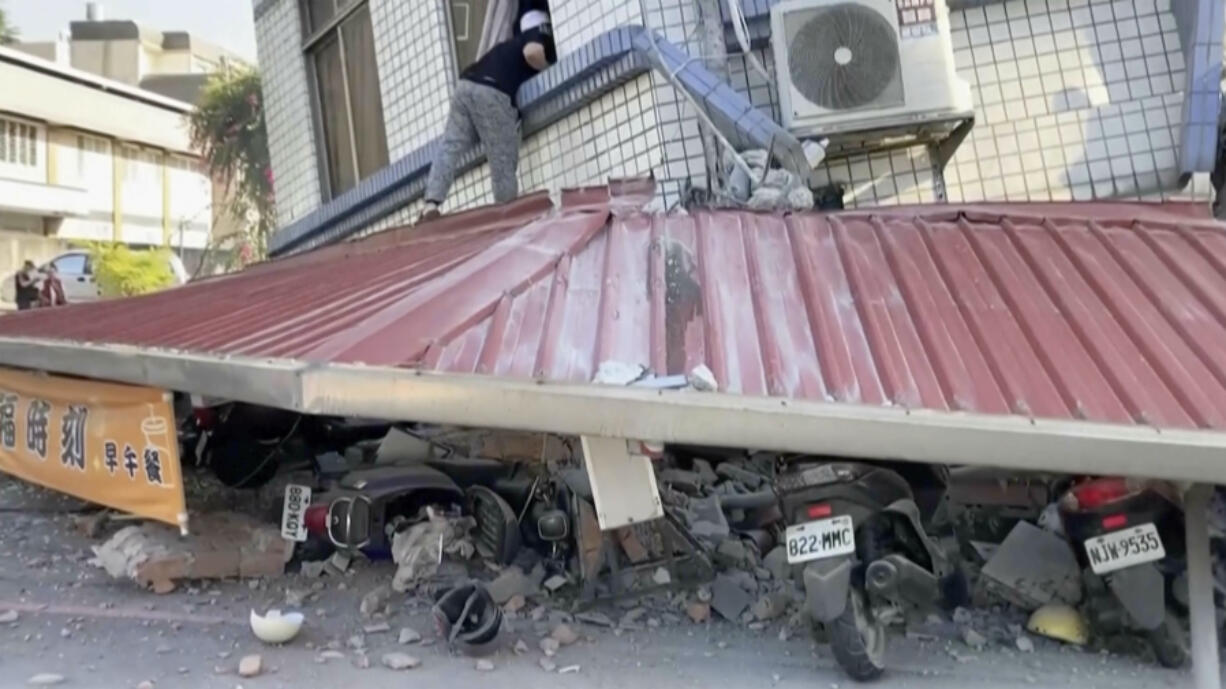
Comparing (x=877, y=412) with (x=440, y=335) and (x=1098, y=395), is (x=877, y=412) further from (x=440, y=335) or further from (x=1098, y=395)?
(x=440, y=335)

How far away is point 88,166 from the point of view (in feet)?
88.6

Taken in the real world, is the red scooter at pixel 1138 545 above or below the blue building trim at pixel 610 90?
below

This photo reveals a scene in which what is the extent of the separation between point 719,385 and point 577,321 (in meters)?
0.69

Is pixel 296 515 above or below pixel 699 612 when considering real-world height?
above

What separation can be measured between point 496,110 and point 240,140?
1423 cm

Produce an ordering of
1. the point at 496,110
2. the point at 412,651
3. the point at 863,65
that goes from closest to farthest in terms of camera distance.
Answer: the point at 412,651 → the point at 863,65 → the point at 496,110

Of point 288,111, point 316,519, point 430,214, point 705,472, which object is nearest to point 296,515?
A: point 316,519

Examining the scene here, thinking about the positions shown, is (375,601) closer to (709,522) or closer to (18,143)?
(709,522)

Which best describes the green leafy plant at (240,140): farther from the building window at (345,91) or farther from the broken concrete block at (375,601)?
the broken concrete block at (375,601)

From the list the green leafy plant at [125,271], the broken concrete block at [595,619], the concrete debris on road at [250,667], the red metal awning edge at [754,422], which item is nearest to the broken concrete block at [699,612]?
the broken concrete block at [595,619]

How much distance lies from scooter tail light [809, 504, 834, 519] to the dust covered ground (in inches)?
24.6

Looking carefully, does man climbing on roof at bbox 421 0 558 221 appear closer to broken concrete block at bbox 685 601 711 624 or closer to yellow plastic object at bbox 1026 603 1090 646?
broken concrete block at bbox 685 601 711 624

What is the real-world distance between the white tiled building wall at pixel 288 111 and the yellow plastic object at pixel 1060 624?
24.3 ft

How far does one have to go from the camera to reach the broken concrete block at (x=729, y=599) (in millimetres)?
4453
